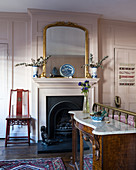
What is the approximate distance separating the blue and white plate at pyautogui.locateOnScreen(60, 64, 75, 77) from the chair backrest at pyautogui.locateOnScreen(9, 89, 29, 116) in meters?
0.97

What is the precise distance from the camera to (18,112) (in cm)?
378

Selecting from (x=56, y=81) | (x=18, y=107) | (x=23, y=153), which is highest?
(x=56, y=81)

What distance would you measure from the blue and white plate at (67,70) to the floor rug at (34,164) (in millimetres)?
1842

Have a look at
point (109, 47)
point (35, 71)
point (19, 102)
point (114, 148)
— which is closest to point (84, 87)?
point (114, 148)

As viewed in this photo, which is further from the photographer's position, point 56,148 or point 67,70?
point 67,70

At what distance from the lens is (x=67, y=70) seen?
382 cm

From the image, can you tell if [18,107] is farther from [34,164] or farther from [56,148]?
[34,164]

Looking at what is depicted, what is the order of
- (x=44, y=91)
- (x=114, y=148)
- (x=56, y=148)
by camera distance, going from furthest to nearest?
1. (x=44, y=91)
2. (x=56, y=148)
3. (x=114, y=148)

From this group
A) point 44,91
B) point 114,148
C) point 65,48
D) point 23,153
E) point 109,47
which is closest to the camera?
point 114,148

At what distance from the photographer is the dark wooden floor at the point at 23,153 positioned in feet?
9.36

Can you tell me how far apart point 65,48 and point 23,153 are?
7.94 feet

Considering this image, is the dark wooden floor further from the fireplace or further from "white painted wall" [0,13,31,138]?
"white painted wall" [0,13,31,138]

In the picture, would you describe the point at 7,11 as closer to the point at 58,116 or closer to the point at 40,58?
the point at 40,58

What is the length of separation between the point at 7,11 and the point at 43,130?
2876 millimetres
